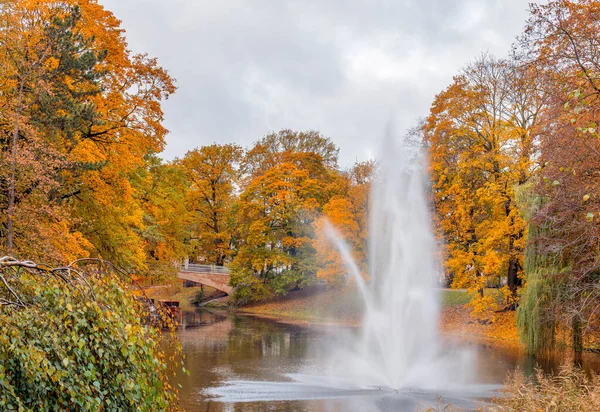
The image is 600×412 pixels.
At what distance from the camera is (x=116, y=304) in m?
6.30

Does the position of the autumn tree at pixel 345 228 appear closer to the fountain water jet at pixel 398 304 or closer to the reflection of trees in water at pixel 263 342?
the reflection of trees in water at pixel 263 342

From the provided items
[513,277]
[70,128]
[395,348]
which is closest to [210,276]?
[513,277]

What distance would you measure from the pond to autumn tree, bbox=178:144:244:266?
1703cm

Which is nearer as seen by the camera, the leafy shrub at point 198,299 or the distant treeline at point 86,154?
the distant treeline at point 86,154

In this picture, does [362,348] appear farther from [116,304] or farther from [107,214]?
[116,304]

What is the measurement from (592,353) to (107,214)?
17307mm

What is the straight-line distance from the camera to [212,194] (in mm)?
48625

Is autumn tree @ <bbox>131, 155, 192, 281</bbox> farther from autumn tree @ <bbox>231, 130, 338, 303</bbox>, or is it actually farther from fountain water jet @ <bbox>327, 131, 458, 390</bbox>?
fountain water jet @ <bbox>327, 131, 458, 390</bbox>

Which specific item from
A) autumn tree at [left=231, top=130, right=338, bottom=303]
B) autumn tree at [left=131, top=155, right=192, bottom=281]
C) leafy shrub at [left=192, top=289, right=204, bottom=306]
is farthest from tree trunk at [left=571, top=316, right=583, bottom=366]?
leafy shrub at [left=192, top=289, right=204, bottom=306]

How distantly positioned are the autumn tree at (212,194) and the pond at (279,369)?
1703 centimetres

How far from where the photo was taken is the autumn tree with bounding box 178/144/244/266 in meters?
48.0

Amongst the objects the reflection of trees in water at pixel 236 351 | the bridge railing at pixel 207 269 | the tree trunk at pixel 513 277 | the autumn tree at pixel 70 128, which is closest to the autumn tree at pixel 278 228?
the bridge railing at pixel 207 269

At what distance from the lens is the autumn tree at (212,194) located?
157ft

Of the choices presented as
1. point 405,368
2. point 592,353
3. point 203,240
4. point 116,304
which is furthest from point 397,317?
point 203,240
